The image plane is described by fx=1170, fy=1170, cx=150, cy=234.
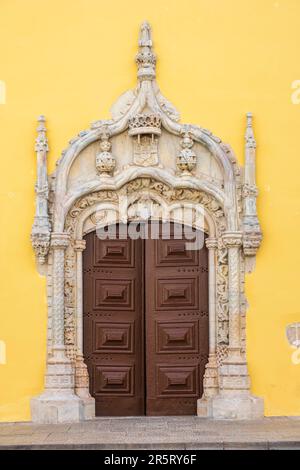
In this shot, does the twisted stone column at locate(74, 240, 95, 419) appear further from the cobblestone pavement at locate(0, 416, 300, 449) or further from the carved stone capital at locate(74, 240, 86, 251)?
the cobblestone pavement at locate(0, 416, 300, 449)

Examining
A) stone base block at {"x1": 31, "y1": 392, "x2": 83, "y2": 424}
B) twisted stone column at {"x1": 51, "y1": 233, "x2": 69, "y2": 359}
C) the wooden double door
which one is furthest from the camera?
the wooden double door

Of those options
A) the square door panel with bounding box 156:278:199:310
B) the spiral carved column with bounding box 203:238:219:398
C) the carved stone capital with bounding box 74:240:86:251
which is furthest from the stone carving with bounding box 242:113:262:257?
the carved stone capital with bounding box 74:240:86:251

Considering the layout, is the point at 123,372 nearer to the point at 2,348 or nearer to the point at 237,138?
the point at 2,348

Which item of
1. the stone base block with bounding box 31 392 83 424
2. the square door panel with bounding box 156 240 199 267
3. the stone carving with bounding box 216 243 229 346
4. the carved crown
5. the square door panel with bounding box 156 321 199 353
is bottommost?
the stone base block with bounding box 31 392 83 424

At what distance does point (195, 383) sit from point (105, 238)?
1.93m

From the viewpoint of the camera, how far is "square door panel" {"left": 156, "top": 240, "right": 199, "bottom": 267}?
13.3 meters

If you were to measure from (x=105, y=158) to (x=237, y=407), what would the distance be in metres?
3.13

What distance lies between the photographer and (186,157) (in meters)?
13.1

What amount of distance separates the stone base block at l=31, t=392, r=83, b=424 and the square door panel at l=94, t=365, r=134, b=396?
402 millimetres

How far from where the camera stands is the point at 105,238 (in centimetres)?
1324

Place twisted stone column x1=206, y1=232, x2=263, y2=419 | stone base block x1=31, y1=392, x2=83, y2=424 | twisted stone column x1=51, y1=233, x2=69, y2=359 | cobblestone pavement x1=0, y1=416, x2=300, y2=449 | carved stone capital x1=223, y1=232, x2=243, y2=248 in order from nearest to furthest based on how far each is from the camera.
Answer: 1. cobblestone pavement x1=0, y1=416, x2=300, y2=449
2. stone base block x1=31, y1=392, x2=83, y2=424
3. twisted stone column x1=206, y1=232, x2=263, y2=419
4. twisted stone column x1=51, y1=233, x2=69, y2=359
5. carved stone capital x1=223, y1=232, x2=243, y2=248
